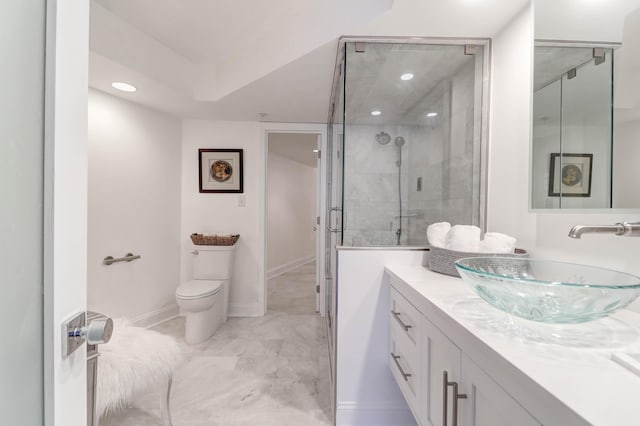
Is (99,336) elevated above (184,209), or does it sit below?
below

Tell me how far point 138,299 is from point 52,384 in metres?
2.52

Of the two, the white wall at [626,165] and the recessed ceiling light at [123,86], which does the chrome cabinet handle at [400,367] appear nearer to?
the white wall at [626,165]

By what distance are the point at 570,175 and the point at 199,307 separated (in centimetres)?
253

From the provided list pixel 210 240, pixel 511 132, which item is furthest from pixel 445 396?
pixel 210 240

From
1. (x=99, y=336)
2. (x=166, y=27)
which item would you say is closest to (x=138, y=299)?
(x=166, y=27)

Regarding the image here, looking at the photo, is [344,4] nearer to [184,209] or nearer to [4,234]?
[4,234]

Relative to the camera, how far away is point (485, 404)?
692mm

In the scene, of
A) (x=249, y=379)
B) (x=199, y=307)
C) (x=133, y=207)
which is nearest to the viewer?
(x=249, y=379)

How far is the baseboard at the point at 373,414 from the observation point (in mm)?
1570

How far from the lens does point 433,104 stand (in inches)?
70.5

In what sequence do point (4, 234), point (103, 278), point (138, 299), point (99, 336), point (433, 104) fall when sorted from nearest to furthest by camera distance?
point (4, 234) < point (99, 336) < point (433, 104) < point (103, 278) < point (138, 299)

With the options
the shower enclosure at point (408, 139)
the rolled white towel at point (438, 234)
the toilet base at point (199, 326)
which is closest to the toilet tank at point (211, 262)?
the toilet base at point (199, 326)

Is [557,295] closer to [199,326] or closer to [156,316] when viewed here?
[199,326]

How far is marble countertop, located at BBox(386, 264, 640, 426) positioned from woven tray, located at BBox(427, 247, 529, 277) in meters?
0.32
